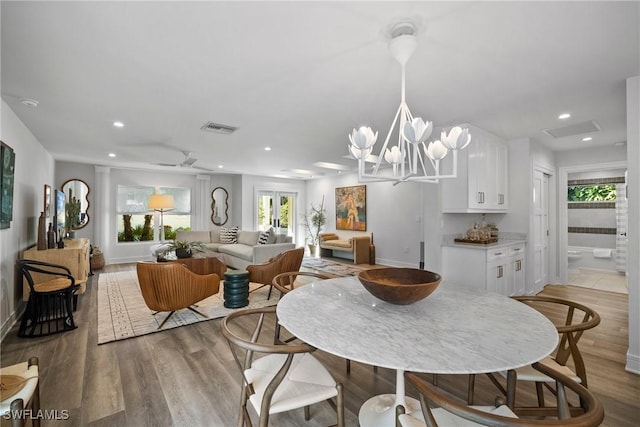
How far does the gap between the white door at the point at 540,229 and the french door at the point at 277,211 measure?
6.41 m

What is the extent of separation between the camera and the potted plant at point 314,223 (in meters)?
8.70

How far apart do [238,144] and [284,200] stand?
15.2ft

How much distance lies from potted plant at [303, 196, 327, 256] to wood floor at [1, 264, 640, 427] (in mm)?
5628

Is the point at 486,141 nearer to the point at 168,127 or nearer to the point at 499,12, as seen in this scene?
the point at 499,12

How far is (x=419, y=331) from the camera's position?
1.32 m

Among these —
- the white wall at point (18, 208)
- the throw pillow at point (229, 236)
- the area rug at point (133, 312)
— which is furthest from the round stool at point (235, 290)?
the throw pillow at point (229, 236)

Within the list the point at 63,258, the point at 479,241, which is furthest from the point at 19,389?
the point at 479,241

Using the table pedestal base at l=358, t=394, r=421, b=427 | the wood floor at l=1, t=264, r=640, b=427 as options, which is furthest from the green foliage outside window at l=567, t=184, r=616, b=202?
the table pedestal base at l=358, t=394, r=421, b=427

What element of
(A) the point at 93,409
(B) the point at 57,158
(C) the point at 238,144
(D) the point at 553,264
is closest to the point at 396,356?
(A) the point at 93,409

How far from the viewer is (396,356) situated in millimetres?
1098

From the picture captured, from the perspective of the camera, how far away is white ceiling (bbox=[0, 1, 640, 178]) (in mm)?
1611

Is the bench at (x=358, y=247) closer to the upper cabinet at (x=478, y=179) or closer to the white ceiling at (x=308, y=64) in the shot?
the upper cabinet at (x=478, y=179)

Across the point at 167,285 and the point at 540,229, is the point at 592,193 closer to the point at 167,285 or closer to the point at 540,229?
the point at 540,229

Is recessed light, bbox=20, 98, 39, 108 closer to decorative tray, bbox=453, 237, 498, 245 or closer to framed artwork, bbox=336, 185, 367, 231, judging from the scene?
decorative tray, bbox=453, 237, 498, 245
